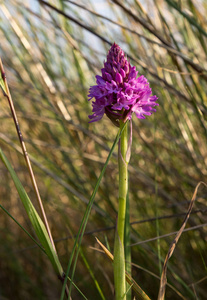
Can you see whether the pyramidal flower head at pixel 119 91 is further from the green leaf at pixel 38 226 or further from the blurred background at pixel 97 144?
the blurred background at pixel 97 144

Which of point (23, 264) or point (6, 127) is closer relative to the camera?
point (23, 264)

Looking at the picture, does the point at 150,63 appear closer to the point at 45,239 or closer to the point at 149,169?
the point at 149,169

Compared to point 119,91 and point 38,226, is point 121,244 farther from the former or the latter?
point 119,91

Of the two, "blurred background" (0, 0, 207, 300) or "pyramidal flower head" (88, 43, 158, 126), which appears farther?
"blurred background" (0, 0, 207, 300)

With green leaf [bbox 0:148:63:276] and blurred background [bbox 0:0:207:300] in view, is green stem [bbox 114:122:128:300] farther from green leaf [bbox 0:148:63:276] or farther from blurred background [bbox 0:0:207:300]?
blurred background [bbox 0:0:207:300]

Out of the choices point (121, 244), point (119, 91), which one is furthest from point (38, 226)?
point (119, 91)

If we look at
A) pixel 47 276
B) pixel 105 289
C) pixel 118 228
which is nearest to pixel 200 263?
pixel 105 289

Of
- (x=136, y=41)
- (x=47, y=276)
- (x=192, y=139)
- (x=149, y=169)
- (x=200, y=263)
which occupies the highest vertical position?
(x=136, y=41)

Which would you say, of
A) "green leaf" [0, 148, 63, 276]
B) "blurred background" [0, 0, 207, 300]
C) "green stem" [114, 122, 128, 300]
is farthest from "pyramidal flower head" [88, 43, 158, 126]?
"blurred background" [0, 0, 207, 300]
